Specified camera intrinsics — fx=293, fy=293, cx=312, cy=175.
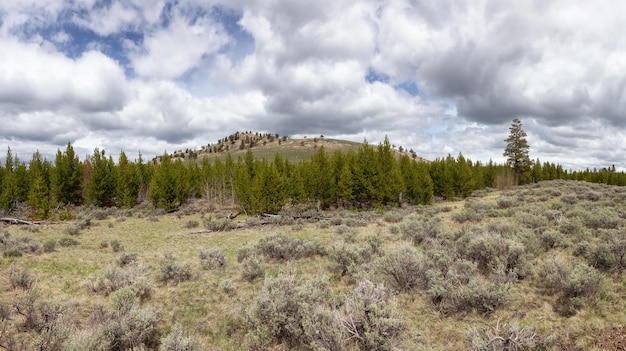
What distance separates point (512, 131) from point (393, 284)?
68168 millimetres

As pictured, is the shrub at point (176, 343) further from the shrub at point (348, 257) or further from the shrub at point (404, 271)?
the shrub at point (348, 257)

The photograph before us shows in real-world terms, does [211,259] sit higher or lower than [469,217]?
lower

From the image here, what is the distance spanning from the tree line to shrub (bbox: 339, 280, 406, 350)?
33.4 m

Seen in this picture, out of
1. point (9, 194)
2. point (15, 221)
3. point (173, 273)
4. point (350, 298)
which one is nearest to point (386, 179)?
point (173, 273)

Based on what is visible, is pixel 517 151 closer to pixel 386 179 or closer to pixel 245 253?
pixel 386 179

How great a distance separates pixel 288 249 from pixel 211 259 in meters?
3.36

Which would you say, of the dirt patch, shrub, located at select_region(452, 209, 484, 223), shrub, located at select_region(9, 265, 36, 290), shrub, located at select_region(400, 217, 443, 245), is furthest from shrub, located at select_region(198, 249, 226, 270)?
shrub, located at select_region(452, 209, 484, 223)

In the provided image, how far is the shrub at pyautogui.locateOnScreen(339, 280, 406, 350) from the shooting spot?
18.4 feet

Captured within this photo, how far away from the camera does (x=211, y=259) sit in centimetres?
1273

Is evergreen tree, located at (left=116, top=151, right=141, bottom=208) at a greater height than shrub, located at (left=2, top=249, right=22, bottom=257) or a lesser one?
greater

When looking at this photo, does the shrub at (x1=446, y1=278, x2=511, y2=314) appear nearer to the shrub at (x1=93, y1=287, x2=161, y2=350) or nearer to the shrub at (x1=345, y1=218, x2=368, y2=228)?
the shrub at (x1=93, y1=287, x2=161, y2=350)

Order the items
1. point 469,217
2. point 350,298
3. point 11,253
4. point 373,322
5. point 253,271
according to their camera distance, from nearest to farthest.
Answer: point 373,322, point 350,298, point 253,271, point 11,253, point 469,217

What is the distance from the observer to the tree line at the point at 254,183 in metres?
39.5

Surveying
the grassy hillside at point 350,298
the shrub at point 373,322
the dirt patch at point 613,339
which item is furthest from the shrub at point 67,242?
the dirt patch at point 613,339
